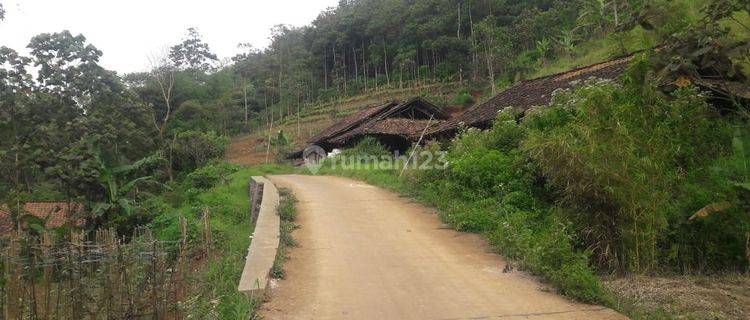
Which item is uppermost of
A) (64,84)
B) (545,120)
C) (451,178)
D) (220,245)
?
(64,84)

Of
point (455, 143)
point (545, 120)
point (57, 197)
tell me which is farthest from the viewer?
point (57, 197)

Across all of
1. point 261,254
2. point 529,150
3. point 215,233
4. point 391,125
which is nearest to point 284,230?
point 261,254

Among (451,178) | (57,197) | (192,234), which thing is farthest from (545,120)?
(57,197)

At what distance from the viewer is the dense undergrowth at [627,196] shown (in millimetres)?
6539

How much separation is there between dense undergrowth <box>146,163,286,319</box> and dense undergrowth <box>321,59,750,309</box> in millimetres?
3310

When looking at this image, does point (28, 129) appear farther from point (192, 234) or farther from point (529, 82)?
point (529, 82)

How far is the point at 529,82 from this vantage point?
17.3 m

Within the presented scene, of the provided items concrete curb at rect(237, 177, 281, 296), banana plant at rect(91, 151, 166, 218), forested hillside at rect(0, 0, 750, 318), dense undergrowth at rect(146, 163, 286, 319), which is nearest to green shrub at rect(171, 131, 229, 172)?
forested hillside at rect(0, 0, 750, 318)

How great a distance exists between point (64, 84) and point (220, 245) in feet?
59.4

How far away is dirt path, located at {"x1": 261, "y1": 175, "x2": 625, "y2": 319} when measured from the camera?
16.3 feet

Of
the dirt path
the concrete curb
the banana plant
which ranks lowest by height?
the dirt path

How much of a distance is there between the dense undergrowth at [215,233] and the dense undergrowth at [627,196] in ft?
10.9

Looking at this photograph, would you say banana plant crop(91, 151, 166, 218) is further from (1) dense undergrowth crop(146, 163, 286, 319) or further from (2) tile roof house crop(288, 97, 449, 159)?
(2) tile roof house crop(288, 97, 449, 159)

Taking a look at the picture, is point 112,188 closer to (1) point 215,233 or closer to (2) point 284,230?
(1) point 215,233
